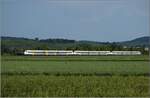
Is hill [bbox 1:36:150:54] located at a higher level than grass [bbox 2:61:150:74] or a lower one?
higher

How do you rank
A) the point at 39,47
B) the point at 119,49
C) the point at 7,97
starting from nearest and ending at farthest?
the point at 7,97, the point at 119,49, the point at 39,47

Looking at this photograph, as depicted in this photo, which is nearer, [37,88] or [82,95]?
[82,95]

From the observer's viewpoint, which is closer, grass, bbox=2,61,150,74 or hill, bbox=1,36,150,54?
grass, bbox=2,61,150,74

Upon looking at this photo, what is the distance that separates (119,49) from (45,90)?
10781 centimetres

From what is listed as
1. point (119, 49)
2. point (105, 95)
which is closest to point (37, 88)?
point (105, 95)

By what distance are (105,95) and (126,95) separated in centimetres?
75

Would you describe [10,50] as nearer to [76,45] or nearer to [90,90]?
[76,45]

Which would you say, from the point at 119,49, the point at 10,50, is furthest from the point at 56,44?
the point at 10,50

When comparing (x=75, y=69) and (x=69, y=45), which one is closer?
(x=75, y=69)

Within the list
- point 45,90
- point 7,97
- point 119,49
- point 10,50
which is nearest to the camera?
point 7,97

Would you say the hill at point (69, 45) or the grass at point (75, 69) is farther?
the hill at point (69, 45)

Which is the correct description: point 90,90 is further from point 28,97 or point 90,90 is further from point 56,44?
point 56,44

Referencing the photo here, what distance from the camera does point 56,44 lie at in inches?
5753

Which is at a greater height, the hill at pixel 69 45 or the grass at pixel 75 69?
the hill at pixel 69 45
